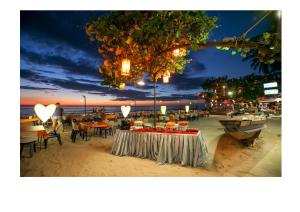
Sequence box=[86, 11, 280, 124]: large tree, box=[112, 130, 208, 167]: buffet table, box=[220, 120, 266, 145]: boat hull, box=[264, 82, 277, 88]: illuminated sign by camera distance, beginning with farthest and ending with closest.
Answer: box=[264, 82, 277, 88]: illuminated sign
box=[220, 120, 266, 145]: boat hull
box=[112, 130, 208, 167]: buffet table
box=[86, 11, 280, 124]: large tree

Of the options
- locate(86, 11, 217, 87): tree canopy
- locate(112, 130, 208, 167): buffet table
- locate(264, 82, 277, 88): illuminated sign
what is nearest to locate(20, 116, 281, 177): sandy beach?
locate(112, 130, 208, 167): buffet table

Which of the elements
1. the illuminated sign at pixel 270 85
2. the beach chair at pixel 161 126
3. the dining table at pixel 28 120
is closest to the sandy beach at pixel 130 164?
the beach chair at pixel 161 126

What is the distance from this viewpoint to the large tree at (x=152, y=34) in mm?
3379

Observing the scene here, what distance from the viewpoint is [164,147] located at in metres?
4.42

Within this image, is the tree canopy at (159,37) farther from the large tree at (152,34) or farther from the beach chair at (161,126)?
the beach chair at (161,126)

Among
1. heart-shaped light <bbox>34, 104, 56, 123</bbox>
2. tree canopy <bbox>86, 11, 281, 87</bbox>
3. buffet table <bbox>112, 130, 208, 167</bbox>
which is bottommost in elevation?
buffet table <bbox>112, 130, 208, 167</bbox>

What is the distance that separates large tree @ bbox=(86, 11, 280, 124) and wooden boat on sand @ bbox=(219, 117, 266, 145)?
137 inches

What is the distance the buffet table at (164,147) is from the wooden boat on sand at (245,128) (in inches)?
88.4

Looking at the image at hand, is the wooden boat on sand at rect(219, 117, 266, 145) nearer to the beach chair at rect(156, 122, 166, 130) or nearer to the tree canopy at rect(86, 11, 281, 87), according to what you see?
the beach chair at rect(156, 122, 166, 130)

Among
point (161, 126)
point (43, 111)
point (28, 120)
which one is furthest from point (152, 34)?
A: point (28, 120)

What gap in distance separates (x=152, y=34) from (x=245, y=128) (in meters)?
5.56

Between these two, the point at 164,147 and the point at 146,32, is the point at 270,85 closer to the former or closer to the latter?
the point at 164,147

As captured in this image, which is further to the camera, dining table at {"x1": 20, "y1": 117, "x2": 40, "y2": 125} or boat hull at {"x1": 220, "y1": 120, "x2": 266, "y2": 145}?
Answer: dining table at {"x1": 20, "y1": 117, "x2": 40, "y2": 125}

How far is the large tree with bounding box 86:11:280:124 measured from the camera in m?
3.38
